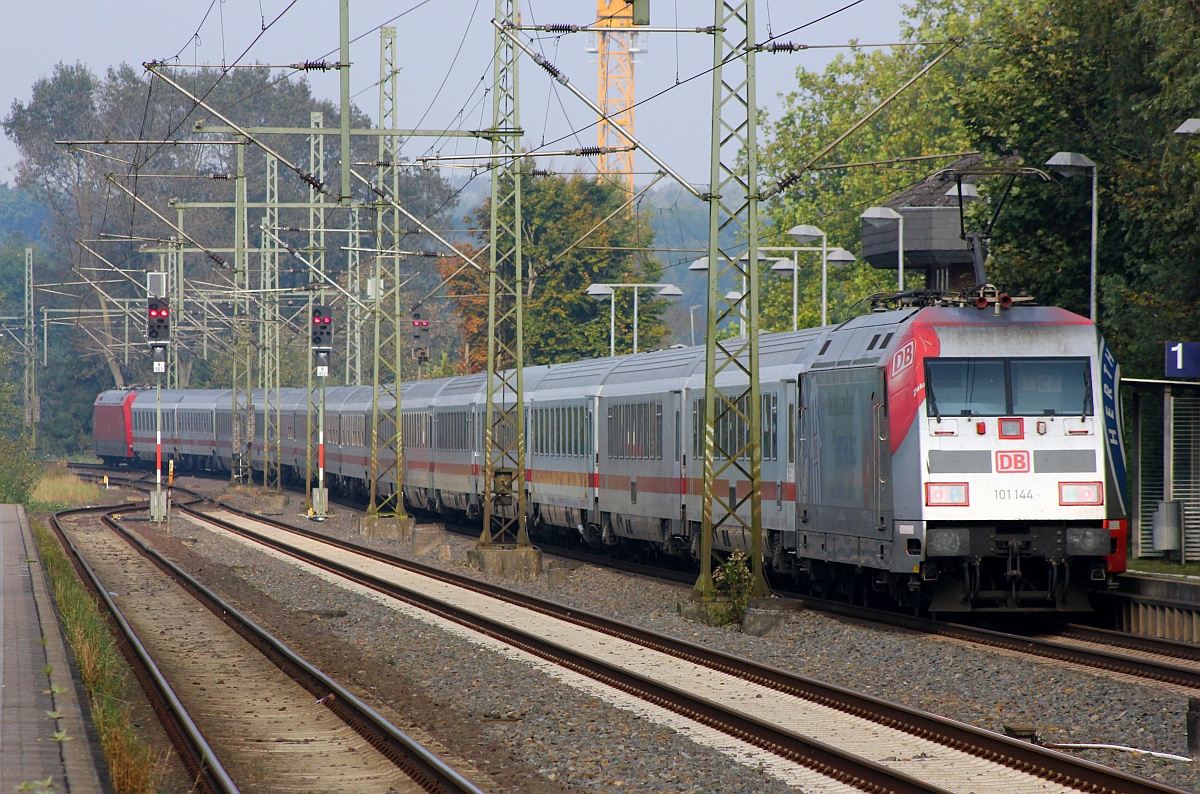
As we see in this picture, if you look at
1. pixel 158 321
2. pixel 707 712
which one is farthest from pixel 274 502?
pixel 707 712

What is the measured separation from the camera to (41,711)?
11.9 meters

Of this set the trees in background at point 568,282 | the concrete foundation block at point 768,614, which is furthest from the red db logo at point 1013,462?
the trees in background at point 568,282

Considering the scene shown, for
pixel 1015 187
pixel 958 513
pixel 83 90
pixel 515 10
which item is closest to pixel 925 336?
pixel 958 513

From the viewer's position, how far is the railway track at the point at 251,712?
11227 millimetres

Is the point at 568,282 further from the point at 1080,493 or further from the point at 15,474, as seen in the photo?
the point at 1080,493

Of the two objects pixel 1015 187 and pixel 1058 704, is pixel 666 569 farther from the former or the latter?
pixel 1058 704

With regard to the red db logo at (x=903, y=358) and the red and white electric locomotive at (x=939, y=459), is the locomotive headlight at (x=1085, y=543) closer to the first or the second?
the red and white electric locomotive at (x=939, y=459)

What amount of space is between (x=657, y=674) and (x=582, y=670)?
34.1 inches

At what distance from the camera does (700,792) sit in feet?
34.6

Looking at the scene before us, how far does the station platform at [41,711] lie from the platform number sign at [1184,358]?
14796 mm

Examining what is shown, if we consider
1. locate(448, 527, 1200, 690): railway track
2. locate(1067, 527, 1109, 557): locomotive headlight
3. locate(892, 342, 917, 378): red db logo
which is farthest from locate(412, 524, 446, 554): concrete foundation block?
locate(1067, 527, 1109, 557): locomotive headlight

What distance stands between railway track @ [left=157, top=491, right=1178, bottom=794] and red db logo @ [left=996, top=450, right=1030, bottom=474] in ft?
12.3

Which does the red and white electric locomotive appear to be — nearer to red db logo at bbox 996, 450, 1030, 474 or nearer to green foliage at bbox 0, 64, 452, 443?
red db logo at bbox 996, 450, 1030, 474

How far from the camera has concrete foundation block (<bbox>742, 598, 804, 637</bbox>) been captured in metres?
19.6
